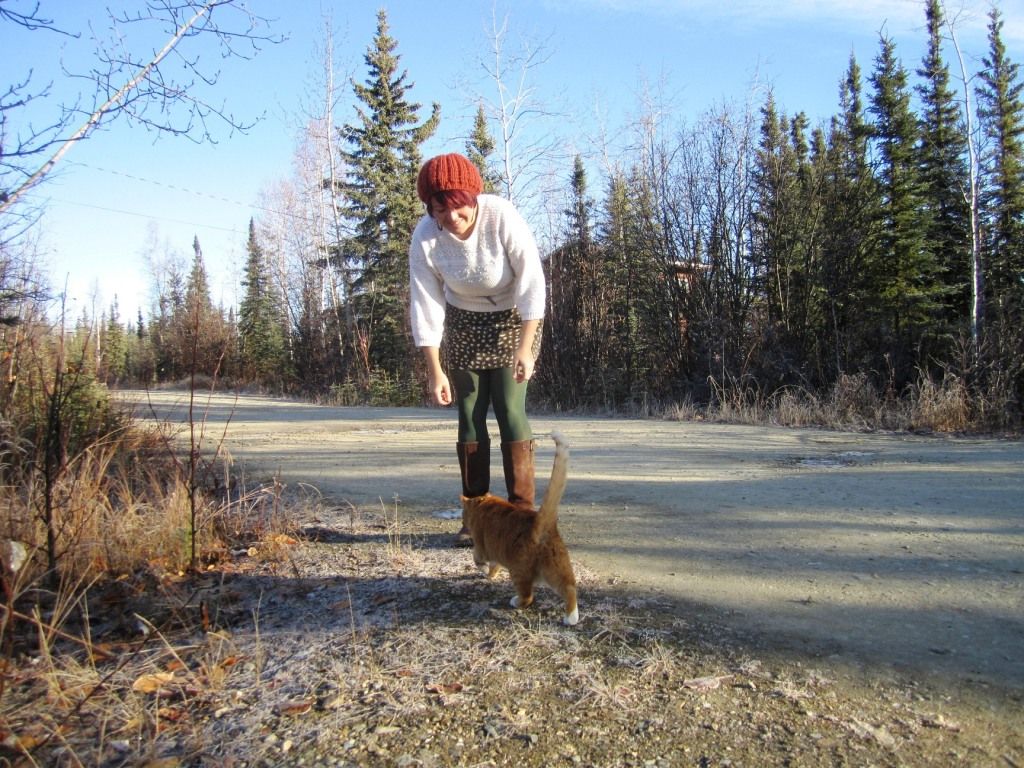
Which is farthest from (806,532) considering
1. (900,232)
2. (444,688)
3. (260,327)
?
(260,327)

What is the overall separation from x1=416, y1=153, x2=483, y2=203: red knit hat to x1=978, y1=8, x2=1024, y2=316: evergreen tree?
56.7 feet

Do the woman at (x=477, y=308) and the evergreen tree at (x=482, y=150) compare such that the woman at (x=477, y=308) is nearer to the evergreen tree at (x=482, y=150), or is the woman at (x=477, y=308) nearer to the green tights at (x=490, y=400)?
the green tights at (x=490, y=400)

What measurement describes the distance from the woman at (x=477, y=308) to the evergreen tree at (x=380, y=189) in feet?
80.2

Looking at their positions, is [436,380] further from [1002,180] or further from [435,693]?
[1002,180]

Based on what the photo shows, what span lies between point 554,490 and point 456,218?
1.30 m

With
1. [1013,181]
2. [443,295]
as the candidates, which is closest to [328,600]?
[443,295]

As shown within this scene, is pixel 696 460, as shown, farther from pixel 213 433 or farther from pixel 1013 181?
pixel 1013 181

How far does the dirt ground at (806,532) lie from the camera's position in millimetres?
1969

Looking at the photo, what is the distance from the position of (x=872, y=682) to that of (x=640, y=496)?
2.31 m

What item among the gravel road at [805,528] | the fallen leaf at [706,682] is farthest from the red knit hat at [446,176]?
the fallen leaf at [706,682]

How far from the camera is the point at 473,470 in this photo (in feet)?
10.0

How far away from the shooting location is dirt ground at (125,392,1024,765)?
1.97 meters

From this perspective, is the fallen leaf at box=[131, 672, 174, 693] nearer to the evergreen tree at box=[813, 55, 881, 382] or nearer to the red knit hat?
the red knit hat

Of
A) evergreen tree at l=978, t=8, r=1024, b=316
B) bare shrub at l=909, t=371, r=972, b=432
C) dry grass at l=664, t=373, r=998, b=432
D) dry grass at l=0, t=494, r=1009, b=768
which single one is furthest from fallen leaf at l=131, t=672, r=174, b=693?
evergreen tree at l=978, t=8, r=1024, b=316
